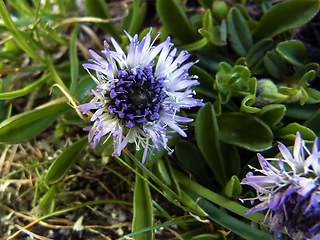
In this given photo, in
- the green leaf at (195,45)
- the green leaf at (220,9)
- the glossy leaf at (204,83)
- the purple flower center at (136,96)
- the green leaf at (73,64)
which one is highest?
the green leaf at (73,64)

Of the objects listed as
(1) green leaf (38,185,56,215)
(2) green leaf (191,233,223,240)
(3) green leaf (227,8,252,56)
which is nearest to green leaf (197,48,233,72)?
(3) green leaf (227,8,252,56)

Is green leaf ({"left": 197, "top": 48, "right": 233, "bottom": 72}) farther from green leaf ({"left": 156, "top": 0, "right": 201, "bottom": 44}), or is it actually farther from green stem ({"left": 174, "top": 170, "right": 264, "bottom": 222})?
green stem ({"left": 174, "top": 170, "right": 264, "bottom": 222})

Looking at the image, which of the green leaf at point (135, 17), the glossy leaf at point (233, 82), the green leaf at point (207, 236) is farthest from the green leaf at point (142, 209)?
the green leaf at point (135, 17)

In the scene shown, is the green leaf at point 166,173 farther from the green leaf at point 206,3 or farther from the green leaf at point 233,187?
the green leaf at point 206,3

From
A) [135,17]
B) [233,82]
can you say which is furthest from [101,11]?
[233,82]

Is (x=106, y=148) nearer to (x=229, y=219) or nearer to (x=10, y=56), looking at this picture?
(x=229, y=219)

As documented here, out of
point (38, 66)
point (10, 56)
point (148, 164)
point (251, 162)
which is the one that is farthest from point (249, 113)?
point (10, 56)
